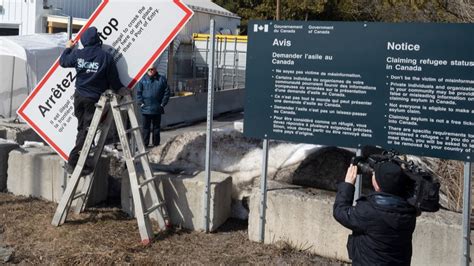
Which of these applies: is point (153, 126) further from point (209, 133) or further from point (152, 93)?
point (209, 133)

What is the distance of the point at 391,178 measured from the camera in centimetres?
357

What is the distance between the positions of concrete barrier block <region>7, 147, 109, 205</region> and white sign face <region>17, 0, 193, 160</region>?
0.47 meters

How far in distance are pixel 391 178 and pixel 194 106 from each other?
1552cm

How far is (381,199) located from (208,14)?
21996mm

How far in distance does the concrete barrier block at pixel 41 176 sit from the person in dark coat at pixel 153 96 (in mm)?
4705

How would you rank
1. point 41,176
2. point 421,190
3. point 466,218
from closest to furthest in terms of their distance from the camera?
point 421,190 → point 466,218 → point 41,176

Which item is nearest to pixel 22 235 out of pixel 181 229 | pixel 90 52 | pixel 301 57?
pixel 181 229

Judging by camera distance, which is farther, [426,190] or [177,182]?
[177,182]

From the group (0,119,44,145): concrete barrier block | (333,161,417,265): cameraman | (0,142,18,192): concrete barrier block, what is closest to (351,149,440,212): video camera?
(333,161,417,265): cameraman

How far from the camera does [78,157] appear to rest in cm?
654

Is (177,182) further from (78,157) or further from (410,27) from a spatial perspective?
(410,27)

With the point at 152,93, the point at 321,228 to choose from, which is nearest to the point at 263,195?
the point at 321,228

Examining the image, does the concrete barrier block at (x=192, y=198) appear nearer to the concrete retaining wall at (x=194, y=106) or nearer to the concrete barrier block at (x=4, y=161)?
the concrete barrier block at (x=4, y=161)

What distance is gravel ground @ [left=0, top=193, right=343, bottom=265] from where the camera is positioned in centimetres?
559
